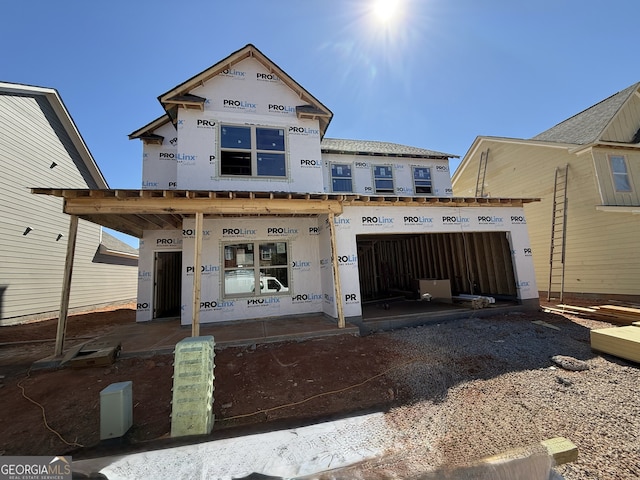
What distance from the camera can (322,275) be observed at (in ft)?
30.7

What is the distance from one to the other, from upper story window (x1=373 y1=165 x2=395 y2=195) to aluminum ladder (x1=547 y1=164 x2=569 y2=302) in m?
7.60

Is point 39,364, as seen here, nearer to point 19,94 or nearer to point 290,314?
point 290,314

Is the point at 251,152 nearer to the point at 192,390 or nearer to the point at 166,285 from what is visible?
the point at 166,285

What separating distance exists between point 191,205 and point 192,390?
4499mm

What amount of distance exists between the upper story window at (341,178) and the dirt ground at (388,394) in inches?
300

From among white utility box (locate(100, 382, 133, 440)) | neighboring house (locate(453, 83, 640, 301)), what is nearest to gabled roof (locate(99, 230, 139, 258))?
white utility box (locate(100, 382, 133, 440))

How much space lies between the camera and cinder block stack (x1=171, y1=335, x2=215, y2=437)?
11.3ft

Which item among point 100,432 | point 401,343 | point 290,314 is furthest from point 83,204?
point 401,343

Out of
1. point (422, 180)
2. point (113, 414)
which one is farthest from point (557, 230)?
point (113, 414)

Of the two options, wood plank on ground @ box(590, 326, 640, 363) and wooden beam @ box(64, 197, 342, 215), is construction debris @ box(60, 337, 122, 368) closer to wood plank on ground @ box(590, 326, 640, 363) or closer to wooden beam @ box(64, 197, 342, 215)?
wooden beam @ box(64, 197, 342, 215)

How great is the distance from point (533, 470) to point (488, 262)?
9.29 metres

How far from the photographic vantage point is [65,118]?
1284 centimetres

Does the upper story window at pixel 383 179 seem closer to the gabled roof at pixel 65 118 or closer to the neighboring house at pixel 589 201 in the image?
the neighboring house at pixel 589 201

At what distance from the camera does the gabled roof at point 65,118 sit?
421 inches
